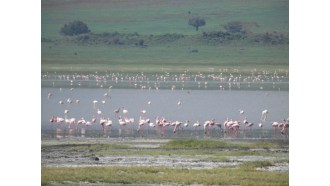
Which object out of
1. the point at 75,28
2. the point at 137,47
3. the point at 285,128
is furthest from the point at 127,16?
the point at 285,128

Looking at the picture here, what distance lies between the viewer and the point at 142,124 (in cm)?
1068

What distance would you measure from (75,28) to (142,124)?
1291mm

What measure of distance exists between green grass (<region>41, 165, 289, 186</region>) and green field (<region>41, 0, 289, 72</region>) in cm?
110

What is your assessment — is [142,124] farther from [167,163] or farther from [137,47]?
[137,47]

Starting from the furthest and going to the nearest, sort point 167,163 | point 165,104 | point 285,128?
point 165,104
point 167,163
point 285,128

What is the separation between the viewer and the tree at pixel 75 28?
10680 millimetres

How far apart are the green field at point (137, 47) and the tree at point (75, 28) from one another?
5 centimetres

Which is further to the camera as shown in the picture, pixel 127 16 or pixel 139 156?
pixel 127 16

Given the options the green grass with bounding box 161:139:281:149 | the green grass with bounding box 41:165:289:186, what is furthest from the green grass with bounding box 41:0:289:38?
the green grass with bounding box 41:165:289:186

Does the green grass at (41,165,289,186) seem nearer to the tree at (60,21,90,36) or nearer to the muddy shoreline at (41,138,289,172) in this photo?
the muddy shoreline at (41,138,289,172)

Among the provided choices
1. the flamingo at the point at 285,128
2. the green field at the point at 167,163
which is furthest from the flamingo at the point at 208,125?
the flamingo at the point at 285,128

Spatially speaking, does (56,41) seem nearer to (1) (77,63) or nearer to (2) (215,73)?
(1) (77,63)

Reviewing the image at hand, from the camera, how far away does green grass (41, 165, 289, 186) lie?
1027cm
